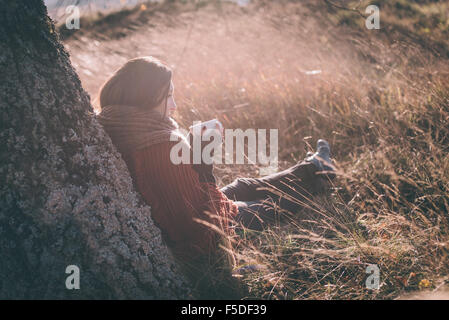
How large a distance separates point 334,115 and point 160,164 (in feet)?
6.30

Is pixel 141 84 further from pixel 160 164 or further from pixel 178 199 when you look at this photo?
pixel 178 199

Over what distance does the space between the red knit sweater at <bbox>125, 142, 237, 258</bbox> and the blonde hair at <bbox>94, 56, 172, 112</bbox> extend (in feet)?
0.86

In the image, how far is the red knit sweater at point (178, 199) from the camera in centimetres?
148

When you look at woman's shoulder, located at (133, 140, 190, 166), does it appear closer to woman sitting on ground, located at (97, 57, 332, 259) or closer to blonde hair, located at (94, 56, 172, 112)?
woman sitting on ground, located at (97, 57, 332, 259)

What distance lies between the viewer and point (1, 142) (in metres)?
1.06

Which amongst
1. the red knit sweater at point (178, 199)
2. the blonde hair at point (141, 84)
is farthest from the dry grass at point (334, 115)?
the blonde hair at point (141, 84)

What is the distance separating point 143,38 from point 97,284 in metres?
5.35

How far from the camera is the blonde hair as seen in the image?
1.57m

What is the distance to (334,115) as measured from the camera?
9.35 feet

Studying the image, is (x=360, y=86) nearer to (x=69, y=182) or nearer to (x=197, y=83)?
(x=197, y=83)

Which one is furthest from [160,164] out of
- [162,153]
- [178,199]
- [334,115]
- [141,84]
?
[334,115]
